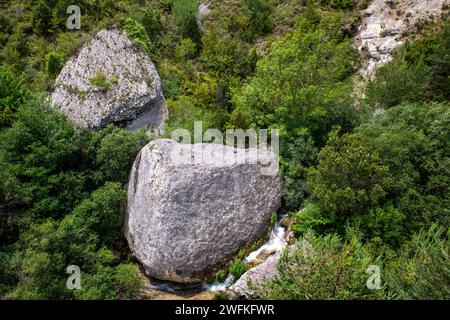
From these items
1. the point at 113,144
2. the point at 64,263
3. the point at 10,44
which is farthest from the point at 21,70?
the point at 64,263

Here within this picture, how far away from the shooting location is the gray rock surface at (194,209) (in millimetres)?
16984

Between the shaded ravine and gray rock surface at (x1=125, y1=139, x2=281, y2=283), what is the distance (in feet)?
1.47

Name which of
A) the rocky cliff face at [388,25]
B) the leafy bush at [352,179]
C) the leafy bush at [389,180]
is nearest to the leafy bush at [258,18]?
the rocky cliff face at [388,25]

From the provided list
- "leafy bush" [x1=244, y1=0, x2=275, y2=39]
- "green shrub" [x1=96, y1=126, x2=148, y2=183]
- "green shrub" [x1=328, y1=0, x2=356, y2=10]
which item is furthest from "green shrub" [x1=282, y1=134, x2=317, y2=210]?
"green shrub" [x1=328, y1=0, x2=356, y2=10]

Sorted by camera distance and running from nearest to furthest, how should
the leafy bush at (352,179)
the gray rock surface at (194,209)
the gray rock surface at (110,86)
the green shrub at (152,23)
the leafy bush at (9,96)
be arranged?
1. the leafy bush at (352,179)
2. the gray rock surface at (194,209)
3. the leafy bush at (9,96)
4. the gray rock surface at (110,86)
5. the green shrub at (152,23)

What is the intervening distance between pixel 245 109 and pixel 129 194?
877 cm

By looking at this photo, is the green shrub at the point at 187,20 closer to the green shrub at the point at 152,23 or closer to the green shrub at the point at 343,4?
the green shrub at the point at 152,23

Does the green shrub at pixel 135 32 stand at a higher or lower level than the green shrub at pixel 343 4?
lower

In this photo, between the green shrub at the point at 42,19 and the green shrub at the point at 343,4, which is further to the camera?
the green shrub at the point at 343,4

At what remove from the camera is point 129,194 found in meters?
19.4

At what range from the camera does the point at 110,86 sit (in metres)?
22.5

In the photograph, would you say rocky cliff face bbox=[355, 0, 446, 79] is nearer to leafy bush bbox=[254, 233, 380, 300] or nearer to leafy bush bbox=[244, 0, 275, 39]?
leafy bush bbox=[244, 0, 275, 39]

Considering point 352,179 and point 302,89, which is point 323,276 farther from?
point 302,89

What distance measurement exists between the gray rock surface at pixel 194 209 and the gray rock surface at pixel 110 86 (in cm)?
552
